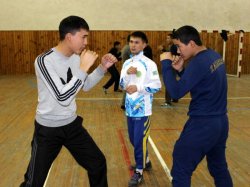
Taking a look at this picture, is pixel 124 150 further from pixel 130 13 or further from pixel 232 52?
pixel 232 52

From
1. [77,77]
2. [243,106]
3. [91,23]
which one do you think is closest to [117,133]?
[77,77]

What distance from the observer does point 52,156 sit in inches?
125

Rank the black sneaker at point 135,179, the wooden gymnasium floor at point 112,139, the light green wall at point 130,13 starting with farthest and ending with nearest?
the light green wall at point 130,13 → the wooden gymnasium floor at point 112,139 → the black sneaker at point 135,179

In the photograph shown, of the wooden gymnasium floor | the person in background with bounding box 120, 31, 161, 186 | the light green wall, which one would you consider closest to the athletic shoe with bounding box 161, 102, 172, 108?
the wooden gymnasium floor

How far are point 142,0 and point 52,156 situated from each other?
15.9 metres

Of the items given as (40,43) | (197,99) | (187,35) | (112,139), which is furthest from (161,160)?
(40,43)

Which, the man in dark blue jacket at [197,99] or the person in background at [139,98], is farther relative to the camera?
the person in background at [139,98]

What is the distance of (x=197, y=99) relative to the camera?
10.3ft

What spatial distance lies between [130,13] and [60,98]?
15.7 m

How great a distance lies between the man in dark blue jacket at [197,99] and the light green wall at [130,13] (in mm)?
15196

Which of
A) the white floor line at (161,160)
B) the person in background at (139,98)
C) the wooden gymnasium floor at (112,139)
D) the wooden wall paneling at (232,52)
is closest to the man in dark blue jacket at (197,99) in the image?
the person in background at (139,98)

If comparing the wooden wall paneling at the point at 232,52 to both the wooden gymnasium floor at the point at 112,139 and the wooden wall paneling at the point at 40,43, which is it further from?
the wooden gymnasium floor at the point at 112,139

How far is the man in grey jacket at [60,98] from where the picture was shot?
295 cm

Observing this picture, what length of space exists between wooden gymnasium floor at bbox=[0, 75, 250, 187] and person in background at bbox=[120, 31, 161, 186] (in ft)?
1.29
